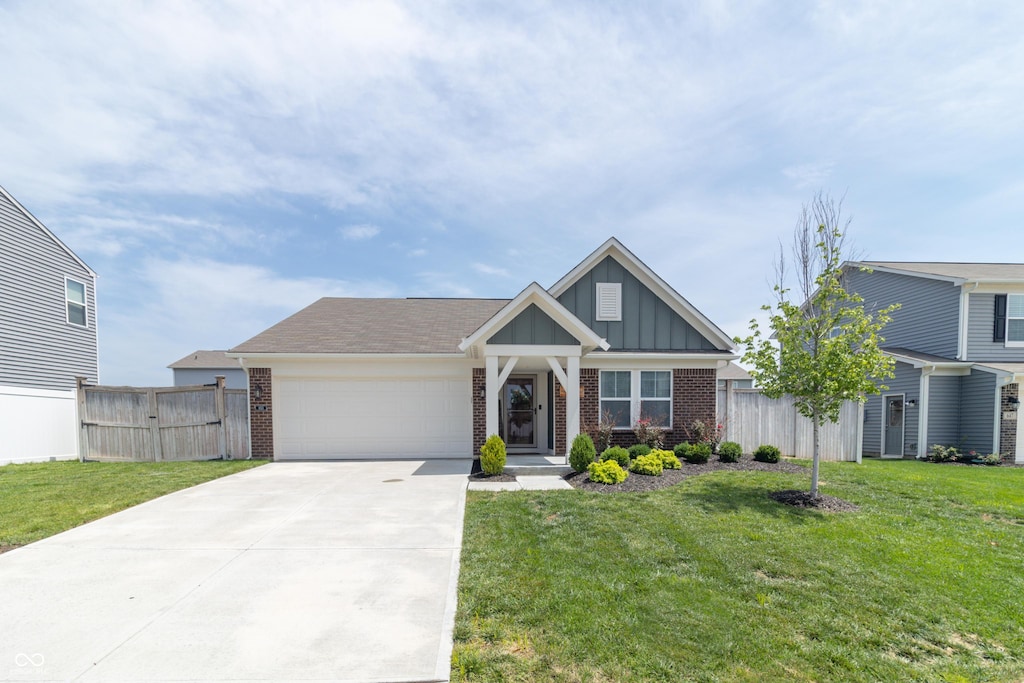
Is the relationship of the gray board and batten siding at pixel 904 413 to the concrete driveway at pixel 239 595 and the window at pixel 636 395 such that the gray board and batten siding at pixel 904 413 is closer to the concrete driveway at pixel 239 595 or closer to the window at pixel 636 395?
the window at pixel 636 395

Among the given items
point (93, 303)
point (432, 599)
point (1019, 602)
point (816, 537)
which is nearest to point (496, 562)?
point (432, 599)

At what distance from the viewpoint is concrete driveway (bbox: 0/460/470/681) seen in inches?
127

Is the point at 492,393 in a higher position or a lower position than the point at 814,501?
higher

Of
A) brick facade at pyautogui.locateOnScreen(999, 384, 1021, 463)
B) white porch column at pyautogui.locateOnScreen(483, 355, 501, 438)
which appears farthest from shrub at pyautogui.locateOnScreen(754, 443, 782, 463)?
brick facade at pyautogui.locateOnScreen(999, 384, 1021, 463)

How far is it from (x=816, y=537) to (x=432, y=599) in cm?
481

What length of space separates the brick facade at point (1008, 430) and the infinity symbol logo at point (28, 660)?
19.5 metres

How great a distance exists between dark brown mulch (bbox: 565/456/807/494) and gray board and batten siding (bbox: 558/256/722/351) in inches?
122

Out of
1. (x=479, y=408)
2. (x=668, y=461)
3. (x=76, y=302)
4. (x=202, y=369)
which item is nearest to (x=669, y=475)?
(x=668, y=461)

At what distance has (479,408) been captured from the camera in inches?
479

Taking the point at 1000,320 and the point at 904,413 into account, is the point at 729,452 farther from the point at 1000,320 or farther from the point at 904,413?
the point at 1000,320

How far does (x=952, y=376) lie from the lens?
14258 millimetres

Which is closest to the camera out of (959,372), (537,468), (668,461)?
(668,461)

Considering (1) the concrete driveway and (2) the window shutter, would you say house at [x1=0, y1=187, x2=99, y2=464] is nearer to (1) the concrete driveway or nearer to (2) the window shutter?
(1) the concrete driveway

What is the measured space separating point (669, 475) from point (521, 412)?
502 centimetres
